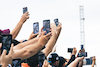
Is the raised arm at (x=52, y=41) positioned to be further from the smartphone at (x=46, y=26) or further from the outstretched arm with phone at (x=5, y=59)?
the outstretched arm with phone at (x=5, y=59)

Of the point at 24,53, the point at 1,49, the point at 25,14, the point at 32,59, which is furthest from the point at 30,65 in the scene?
the point at 25,14

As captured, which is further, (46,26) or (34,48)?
(46,26)

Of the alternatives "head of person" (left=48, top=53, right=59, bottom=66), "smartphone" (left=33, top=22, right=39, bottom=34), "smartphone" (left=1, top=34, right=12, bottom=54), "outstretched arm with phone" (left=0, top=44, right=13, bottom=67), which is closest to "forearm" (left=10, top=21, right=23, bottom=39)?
"smartphone" (left=33, top=22, right=39, bottom=34)

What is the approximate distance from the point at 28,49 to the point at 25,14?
2440mm

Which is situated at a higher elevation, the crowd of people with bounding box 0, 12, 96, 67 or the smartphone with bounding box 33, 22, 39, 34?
the smartphone with bounding box 33, 22, 39, 34

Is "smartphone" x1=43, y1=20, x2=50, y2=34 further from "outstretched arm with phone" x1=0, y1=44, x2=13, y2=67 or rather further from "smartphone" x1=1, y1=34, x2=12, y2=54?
"outstretched arm with phone" x1=0, y1=44, x2=13, y2=67

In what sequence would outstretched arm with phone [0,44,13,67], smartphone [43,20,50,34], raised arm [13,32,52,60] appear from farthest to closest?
smartphone [43,20,50,34] → raised arm [13,32,52,60] → outstretched arm with phone [0,44,13,67]

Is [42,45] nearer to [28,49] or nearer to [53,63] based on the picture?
[28,49]

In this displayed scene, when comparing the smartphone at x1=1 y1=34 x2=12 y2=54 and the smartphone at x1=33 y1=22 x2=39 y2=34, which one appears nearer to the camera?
the smartphone at x1=1 y1=34 x2=12 y2=54

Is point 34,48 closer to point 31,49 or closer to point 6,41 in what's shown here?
point 31,49

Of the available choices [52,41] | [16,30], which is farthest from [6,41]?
[16,30]

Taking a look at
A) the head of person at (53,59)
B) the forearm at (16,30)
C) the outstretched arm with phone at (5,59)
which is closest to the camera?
the outstretched arm with phone at (5,59)

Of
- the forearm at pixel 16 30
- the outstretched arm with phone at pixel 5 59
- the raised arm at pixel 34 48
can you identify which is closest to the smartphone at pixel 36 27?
the forearm at pixel 16 30

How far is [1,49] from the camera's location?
7.70 m
